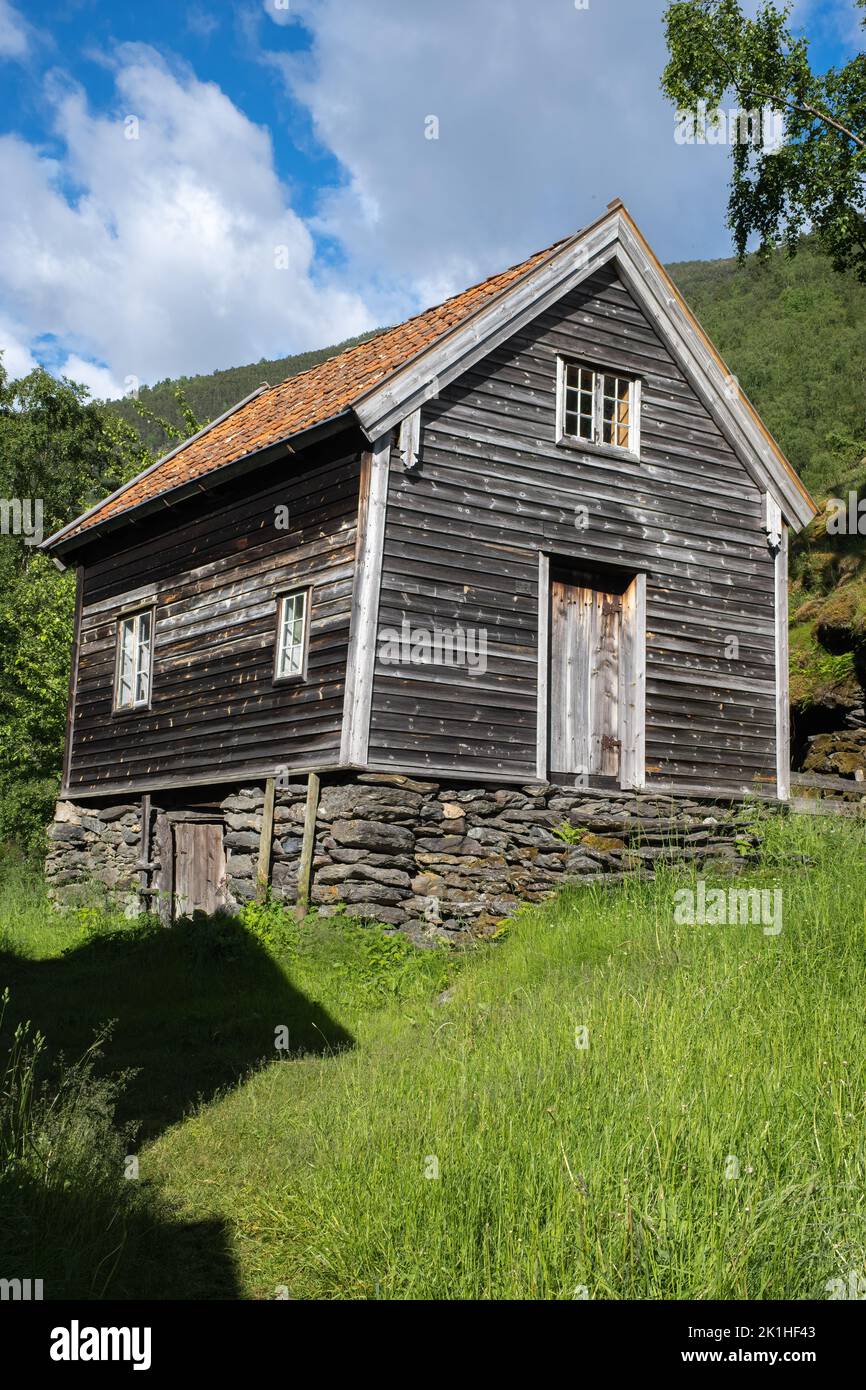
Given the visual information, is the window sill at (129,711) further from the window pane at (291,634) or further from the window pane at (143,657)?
the window pane at (291,634)

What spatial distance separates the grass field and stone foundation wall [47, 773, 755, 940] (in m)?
2.39

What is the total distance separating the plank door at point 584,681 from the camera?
14.6m

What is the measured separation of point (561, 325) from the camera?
15227 millimetres

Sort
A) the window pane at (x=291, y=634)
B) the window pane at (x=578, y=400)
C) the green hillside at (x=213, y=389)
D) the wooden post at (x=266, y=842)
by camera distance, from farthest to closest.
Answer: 1. the green hillside at (x=213, y=389)
2. the window pane at (x=578, y=400)
3. the window pane at (x=291, y=634)
4. the wooden post at (x=266, y=842)

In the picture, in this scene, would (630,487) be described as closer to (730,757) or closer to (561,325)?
(561,325)

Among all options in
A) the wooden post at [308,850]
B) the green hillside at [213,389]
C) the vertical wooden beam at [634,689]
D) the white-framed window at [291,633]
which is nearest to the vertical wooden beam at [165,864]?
the white-framed window at [291,633]

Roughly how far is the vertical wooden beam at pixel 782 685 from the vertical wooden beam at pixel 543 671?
3704mm

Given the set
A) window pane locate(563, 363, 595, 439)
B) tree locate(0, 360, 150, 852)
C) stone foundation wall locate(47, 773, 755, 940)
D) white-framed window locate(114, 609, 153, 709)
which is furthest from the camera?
tree locate(0, 360, 150, 852)

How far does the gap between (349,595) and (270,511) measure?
2.41m

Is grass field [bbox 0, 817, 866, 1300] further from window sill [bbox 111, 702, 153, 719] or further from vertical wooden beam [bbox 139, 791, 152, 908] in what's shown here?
window sill [bbox 111, 702, 153, 719]

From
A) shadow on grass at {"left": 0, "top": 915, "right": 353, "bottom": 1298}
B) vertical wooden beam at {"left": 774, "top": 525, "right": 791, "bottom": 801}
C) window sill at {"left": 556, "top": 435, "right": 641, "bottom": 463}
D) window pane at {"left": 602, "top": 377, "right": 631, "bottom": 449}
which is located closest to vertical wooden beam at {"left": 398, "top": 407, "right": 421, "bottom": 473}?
window sill at {"left": 556, "top": 435, "right": 641, "bottom": 463}

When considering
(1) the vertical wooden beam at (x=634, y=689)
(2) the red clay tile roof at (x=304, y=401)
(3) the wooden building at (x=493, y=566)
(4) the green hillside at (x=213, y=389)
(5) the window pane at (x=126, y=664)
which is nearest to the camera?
(3) the wooden building at (x=493, y=566)

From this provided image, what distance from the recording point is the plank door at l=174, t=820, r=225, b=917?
52.5ft

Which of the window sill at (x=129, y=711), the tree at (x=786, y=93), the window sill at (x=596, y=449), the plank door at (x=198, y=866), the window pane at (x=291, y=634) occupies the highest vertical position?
the tree at (x=786, y=93)
